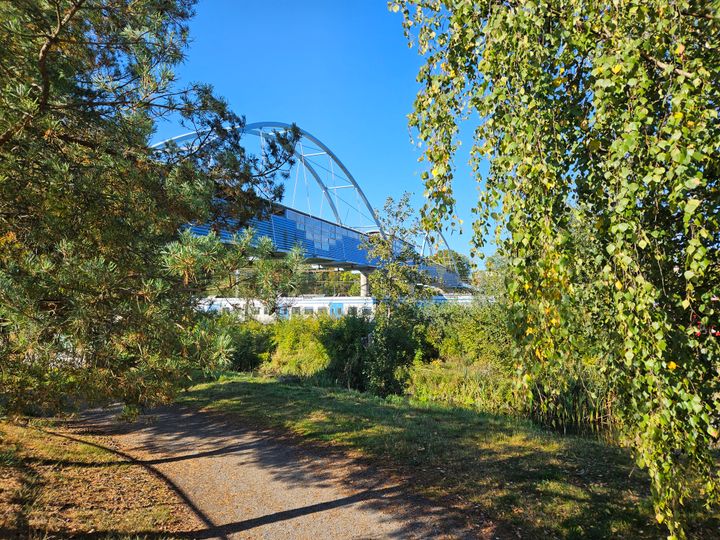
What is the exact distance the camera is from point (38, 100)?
9.69ft

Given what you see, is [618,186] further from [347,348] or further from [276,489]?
[347,348]

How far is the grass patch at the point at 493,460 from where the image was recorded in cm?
390

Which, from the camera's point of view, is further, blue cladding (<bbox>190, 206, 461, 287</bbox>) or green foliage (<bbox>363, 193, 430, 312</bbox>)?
blue cladding (<bbox>190, 206, 461, 287</bbox>)

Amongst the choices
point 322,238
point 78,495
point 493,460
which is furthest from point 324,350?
point 78,495

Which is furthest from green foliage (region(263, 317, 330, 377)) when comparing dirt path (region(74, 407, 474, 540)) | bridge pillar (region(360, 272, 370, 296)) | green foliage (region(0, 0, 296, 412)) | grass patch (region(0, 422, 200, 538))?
green foliage (region(0, 0, 296, 412))

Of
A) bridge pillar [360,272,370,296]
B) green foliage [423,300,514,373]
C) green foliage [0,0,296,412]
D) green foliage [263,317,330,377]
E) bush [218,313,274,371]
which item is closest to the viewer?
green foliage [0,0,296,412]

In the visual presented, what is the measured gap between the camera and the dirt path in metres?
4.02

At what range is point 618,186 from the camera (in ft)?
5.92

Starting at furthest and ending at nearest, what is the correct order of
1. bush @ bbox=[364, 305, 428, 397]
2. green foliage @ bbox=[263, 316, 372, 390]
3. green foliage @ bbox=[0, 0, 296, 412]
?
green foliage @ bbox=[263, 316, 372, 390] → bush @ bbox=[364, 305, 428, 397] → green foliage @ bbox=[0, 0, 296, 412]

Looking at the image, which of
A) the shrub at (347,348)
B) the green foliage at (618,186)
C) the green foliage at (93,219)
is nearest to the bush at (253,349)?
the shrub at (347,348)

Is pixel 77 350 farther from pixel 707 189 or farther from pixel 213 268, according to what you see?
pixel 707 189

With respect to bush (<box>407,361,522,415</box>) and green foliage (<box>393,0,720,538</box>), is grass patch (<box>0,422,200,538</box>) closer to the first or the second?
green foliage (<box>393,0,720,538</box>)

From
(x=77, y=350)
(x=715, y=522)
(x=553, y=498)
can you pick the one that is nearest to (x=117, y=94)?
(x=77, y=350)

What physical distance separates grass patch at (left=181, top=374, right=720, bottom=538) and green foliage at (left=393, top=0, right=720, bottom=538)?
2115 mm
